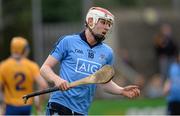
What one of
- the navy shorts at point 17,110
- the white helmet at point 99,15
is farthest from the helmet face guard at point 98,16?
the navy shorts at point 17,110

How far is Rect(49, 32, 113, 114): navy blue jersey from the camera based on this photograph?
10.3 m

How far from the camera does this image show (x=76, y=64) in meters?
10.4

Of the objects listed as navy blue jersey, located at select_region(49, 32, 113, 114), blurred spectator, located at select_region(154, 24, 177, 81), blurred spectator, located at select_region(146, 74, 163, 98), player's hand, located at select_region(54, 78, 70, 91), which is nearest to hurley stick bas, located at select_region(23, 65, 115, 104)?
player's hand, located at select_region(54, 78, 70, 91)

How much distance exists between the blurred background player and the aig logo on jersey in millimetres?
4441

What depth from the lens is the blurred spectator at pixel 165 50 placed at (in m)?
24.1

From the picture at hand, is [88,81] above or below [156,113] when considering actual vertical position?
above

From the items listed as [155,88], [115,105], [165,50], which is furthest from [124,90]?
[165,50]

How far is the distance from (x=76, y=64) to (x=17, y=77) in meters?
4.61

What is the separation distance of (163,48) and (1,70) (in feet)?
32.5

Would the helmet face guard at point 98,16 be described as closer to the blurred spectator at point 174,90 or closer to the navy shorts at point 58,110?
the navy shorts at point 58,110

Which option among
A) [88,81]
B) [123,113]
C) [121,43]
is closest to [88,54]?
[88,81]

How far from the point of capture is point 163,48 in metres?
24.1

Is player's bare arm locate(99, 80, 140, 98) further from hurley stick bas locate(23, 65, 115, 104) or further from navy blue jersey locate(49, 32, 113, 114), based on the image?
hurley stick bas locate(23, 65, 115, 104)

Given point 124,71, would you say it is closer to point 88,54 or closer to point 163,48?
point 163,48
